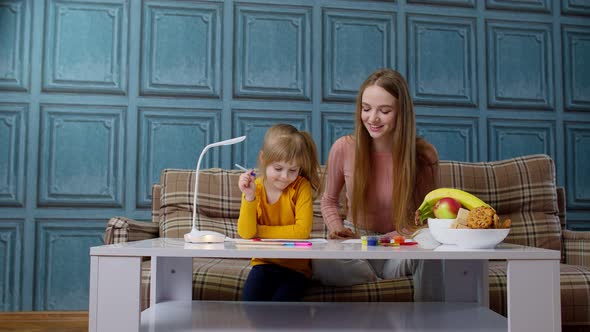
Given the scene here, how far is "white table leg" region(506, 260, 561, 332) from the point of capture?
1.19 meters

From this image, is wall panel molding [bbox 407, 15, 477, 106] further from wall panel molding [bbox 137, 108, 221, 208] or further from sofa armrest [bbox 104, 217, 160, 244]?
sofa armrest [bbox 104, 217, 160, 244]

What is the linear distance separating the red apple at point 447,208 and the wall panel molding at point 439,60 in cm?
171

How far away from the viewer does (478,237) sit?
1261 millimetres

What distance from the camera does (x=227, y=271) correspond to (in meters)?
1.95

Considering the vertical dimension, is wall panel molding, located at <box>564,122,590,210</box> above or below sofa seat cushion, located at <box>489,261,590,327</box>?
above

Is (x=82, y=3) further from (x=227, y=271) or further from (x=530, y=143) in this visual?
(x=530, y=143)

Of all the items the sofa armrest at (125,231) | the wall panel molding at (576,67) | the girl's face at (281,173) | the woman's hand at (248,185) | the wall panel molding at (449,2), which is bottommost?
the sofa armrest at (125,231)

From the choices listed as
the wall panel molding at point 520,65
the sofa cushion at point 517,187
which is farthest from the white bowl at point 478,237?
the wall panel molding at point 520,65

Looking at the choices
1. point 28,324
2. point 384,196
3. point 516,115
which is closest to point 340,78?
point 516,115

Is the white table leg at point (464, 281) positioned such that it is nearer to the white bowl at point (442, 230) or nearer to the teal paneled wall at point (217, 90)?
the white bowl at point (442, 230)

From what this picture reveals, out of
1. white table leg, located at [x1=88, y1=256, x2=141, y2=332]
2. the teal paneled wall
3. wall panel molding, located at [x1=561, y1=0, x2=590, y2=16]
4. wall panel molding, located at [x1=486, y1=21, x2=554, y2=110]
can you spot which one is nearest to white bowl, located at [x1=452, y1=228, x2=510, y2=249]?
white table leg, located at [x1=88, y1=256, x2=141, y2=332]

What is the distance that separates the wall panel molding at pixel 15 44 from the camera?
288 cm

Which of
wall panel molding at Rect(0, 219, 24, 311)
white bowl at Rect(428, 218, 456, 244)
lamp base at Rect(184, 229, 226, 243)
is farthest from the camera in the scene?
wall panel molding at Rect(0, 219, 24, 311)

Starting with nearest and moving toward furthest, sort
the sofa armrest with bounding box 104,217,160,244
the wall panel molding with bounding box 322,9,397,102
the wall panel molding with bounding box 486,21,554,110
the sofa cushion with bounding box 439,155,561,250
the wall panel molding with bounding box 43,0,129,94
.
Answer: the sofa armrest with bounding box 104,217,160,244
the sofa cushion with bounding box 439,155,561,250
the wall panel molding with bounding box 43,0,129,94
the wall panel molding with bounding box 322,9,397,102
the wall panel molding with bounding box 486,21,554,110
